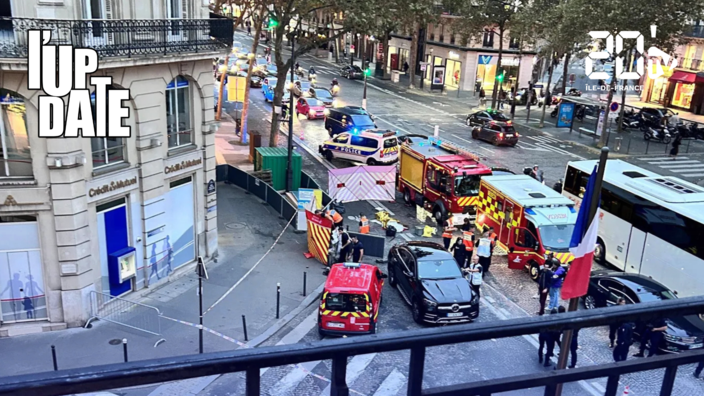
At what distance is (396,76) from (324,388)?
68547mm

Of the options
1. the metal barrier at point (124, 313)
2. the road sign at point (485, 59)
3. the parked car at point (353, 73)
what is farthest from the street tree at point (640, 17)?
the parked car at point (353, 73)

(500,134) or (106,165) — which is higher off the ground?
(106,165)

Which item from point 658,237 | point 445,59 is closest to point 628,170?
point 658,237

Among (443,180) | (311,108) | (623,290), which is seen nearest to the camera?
(623,290)

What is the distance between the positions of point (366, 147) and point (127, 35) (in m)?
18.6

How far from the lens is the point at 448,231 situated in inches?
904

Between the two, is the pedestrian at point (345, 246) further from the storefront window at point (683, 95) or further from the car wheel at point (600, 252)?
the storefront window at point (683, 95)

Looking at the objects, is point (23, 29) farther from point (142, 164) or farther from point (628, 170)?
point (628, 170)

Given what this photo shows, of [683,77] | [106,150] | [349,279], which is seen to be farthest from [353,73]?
[349,279]

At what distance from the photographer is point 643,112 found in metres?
48.5

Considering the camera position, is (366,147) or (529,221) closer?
(529,221)

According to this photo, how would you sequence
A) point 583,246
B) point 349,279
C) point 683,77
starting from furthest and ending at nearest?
1. point 683,77
2. point 349,279
3. point 583,246

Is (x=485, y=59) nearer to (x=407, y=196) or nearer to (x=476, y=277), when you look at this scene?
(x=407, y=196)

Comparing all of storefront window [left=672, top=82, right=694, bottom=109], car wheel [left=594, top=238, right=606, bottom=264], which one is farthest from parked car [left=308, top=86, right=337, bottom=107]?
storefront window [left=672, top=82, right=694, bottom=109]
